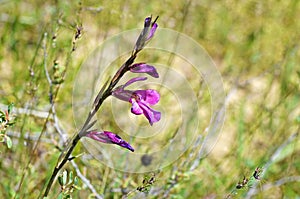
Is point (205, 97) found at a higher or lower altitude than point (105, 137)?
higher

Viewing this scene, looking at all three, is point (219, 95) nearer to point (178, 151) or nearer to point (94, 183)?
point (178, 151)

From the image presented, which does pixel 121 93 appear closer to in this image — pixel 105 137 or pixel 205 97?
pixel 105 137

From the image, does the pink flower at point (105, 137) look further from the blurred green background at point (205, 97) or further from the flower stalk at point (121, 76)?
the blurred green background at point (205, 97)

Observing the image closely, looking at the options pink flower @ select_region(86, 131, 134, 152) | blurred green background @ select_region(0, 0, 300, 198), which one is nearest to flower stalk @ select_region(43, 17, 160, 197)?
pink flower @ select_region(86, 131, 134, 152)

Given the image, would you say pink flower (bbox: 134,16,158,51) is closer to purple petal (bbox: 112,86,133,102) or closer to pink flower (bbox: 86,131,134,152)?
→ purple petal (bbox: 112,86,133,102)

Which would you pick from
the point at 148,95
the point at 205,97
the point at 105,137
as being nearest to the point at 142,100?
the point at 148,95

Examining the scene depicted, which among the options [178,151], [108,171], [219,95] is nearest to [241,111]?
[219,95]

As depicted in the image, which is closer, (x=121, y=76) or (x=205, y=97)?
(x=121, y=76)

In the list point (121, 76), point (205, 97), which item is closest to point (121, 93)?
point (121, 76)
